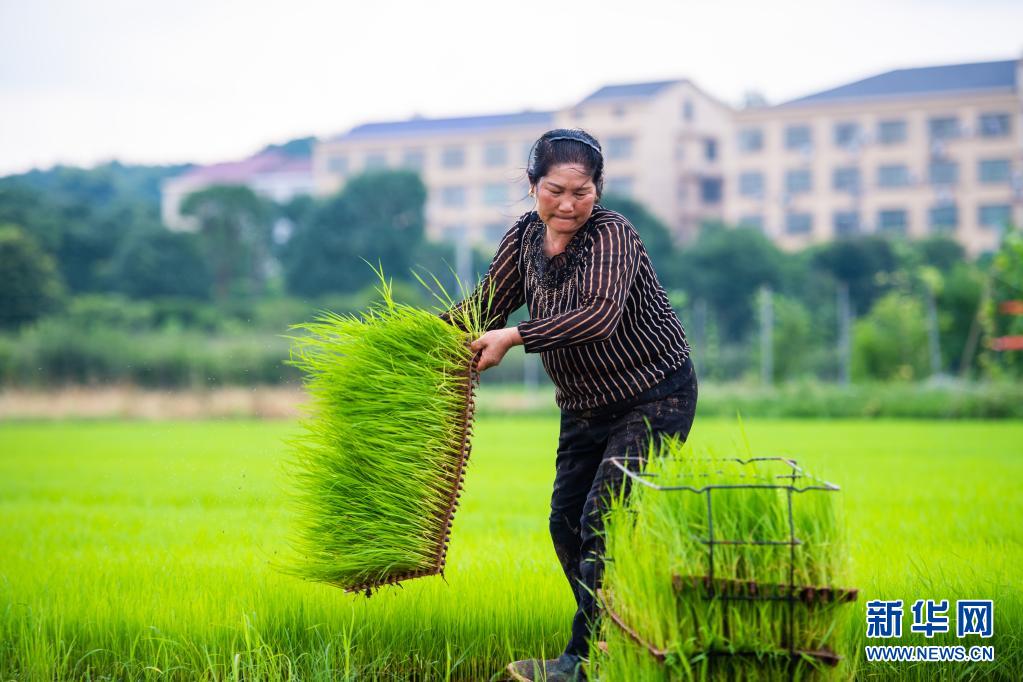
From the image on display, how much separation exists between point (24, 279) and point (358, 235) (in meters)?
17.1

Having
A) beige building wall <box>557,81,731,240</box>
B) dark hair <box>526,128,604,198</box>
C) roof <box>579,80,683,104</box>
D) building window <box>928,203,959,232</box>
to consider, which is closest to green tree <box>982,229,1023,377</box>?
dark hair <box>526,128,604,198</box>

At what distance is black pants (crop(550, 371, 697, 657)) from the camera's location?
150 inches

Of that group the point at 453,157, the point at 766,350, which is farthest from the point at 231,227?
the point at 766,350

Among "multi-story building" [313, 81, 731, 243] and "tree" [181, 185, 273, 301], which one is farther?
"multi-story building" [313, 81, 731, 243]

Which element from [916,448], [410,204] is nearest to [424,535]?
[916,448]

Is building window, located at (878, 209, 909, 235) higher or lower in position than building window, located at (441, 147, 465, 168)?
lower

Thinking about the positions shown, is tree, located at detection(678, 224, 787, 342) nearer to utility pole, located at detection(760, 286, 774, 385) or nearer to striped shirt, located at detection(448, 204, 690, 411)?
utility pole, located at detection(760, 286, 774, 385)

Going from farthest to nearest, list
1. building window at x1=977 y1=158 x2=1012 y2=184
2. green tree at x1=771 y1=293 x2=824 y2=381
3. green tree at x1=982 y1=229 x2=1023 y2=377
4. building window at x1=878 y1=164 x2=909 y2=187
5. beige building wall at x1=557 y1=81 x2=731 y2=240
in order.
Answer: beige building wall at x1=557 y1=81 x2=731 y2=240 < building window at x1=878 y1=164 x2=909 y2=187 < building window at x1=977 y1=158 x2=1012 y2=184 < green tree at x1=771 y1=293 x2=824 y2=381 < green tree at x1=982 y1=229 x2=1023 y2=377

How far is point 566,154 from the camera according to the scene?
12.8ft

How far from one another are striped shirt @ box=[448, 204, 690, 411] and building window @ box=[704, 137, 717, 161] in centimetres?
6177

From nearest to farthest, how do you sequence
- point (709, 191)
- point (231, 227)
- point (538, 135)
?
point (231, 227) < point (538, 135) < point (709, 191)

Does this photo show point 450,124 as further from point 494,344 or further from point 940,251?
point 494,344

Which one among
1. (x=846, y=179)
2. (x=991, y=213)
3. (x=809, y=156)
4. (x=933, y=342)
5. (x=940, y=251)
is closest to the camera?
(x=933, y=342)

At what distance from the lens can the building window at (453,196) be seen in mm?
68188
